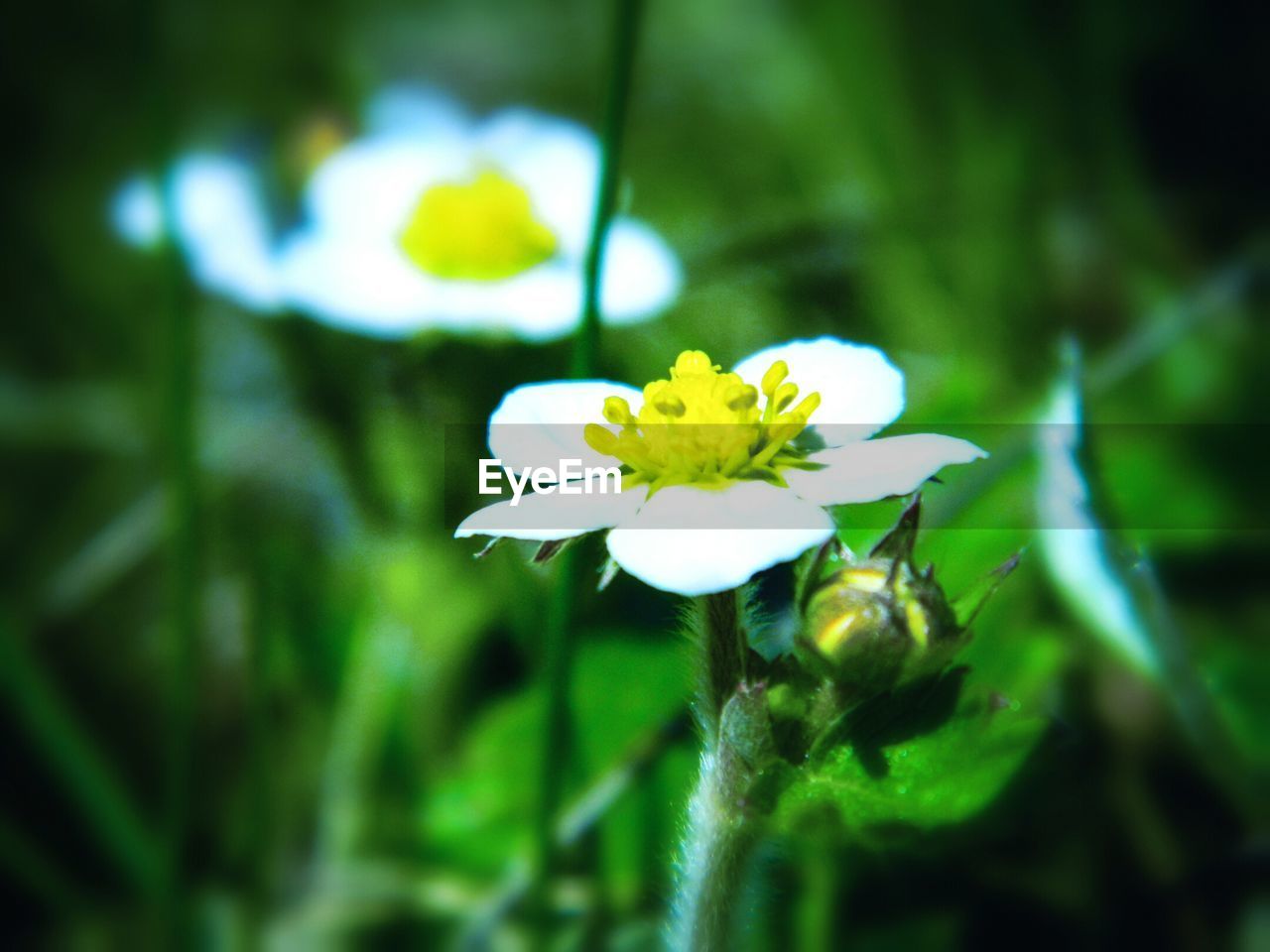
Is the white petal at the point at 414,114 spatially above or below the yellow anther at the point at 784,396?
above

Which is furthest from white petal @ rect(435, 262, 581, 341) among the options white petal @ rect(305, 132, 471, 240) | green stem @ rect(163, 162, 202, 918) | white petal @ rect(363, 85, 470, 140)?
white petal @ rect(363, 85, 470, 140)

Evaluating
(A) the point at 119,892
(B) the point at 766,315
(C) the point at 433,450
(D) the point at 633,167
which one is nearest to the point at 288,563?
(C) the point at 433,450

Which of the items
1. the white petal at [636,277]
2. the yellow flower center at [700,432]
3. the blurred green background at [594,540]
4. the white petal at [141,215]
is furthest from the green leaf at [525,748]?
the white petal at [141,215]

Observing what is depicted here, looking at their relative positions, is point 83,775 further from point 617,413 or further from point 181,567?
point 617,413

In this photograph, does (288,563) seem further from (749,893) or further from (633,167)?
(633,167)

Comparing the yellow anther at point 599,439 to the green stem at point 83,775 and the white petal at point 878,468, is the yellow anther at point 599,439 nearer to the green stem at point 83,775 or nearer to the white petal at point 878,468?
the white petal at point 878,468

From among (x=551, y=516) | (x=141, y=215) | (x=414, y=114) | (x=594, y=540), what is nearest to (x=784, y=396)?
(x=551, y=516)
